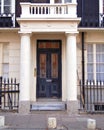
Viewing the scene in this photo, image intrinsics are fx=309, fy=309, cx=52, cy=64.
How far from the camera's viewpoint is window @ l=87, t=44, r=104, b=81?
17.8 m

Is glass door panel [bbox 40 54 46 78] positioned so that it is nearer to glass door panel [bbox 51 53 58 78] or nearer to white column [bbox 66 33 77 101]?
glass door panel [bbox 51 53 58 78]

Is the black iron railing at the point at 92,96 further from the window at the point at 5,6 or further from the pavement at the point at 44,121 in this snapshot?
the window at the point at 5,6

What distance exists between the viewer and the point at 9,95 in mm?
16359

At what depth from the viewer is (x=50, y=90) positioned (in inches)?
683

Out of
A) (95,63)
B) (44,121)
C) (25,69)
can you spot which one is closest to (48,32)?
(25,69)

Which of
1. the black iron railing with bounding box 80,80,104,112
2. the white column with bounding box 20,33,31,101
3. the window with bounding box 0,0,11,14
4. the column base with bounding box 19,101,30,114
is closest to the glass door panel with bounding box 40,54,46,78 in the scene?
the white column with bounding box 20,33,31,101

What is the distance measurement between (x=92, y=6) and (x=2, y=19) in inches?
208

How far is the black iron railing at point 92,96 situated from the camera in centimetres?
1667

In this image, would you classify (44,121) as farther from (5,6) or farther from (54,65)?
(5,6)

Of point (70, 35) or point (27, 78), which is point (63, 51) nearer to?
point (70, 35)

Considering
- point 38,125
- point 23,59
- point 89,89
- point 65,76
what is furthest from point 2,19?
point 38,125

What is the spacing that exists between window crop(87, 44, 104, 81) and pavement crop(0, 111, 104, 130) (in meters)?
3.38

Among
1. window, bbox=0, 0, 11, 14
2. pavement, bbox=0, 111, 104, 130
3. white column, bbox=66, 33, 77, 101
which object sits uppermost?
window, bbox=0, 0, 11, 14

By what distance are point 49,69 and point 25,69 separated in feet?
7.56
